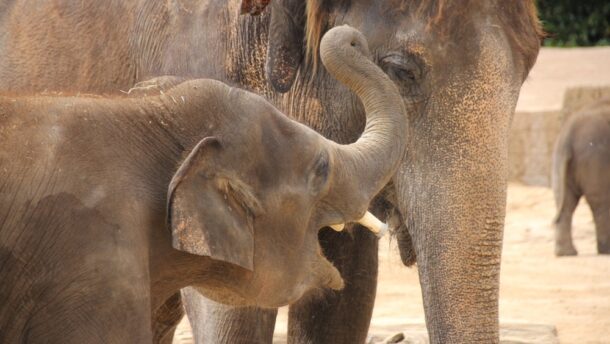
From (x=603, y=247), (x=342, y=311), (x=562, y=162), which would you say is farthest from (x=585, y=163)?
(x=342, y=311)

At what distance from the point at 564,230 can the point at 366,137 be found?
6.01 meters

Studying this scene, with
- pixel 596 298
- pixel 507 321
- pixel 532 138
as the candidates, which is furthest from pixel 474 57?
pixel 532 138

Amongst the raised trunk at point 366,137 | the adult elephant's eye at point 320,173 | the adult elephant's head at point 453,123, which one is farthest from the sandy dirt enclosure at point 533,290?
the adult elephant's eye at point 320,173

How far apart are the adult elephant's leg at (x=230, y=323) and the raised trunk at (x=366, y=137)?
2.76 ft

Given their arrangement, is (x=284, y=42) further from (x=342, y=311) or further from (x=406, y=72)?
(x=342, y=311)

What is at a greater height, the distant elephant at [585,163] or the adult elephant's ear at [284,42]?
the adult elephant's ear at [284,42]

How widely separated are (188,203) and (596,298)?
186 inches

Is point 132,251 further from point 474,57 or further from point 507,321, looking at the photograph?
point 507,321

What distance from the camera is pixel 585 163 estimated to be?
973 cm

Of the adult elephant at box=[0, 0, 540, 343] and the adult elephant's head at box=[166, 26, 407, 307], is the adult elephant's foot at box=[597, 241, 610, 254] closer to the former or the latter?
the adult elephant at box=[0, 0, 540, 343]

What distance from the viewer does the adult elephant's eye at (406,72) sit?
4004 millimetres

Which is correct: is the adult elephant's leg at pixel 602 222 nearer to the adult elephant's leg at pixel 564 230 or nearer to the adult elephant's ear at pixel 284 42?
the adult elephant's leg at pixel 564 230

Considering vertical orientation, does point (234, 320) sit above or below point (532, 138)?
above

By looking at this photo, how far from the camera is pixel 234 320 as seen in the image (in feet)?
13.6
